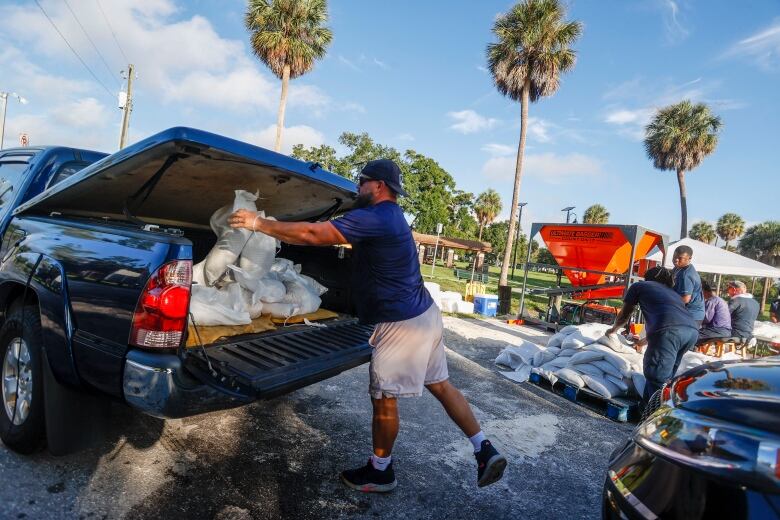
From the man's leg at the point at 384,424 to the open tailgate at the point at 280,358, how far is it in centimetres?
35

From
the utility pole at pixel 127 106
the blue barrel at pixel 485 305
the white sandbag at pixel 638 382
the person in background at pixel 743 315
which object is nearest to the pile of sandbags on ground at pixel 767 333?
the person in background at pixel 743 315

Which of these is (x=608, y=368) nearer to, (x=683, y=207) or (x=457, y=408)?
(x=457, y=408)

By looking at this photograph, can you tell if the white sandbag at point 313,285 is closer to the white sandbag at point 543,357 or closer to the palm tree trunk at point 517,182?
the white sandbag at point 543,357

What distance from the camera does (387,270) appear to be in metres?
2.52

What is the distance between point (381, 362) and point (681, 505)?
151 cm

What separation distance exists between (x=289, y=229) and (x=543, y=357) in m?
4.47

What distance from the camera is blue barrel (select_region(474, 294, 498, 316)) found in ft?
37.9

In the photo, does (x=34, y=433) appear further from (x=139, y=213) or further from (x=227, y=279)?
(x=139, y=213)

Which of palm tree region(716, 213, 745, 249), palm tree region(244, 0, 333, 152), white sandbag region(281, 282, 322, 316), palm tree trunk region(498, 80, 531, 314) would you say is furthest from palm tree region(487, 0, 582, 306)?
palm tree region(716, 213, 745, 249)

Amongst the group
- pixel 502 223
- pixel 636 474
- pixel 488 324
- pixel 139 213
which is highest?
pixel 502 223

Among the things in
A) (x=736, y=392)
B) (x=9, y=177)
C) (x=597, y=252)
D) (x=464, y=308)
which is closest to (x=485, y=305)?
(x=464, y=308)

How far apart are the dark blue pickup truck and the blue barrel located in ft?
28.7

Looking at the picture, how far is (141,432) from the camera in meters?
2.89

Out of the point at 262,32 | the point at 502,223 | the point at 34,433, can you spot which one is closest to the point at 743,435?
the point at 34,433
